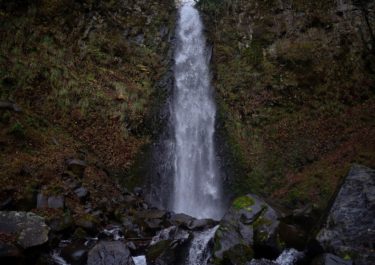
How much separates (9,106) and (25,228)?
745 centimetres

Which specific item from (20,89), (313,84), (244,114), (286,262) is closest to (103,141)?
(20,89)

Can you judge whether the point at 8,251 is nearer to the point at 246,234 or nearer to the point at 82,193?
the point at 82,193

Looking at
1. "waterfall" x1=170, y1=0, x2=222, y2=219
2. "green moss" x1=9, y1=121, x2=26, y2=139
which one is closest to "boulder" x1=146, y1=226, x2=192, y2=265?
"waterfall" x1=170, y1=0, x2=222, y2=219

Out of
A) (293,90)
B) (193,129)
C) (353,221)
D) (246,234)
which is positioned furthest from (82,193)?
(293,90)

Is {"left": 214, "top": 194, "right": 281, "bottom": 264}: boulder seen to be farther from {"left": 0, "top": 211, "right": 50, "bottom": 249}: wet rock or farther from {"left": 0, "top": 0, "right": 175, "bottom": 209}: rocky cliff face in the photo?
{"left": 0, "top": 0, "right": 175, "bottom": 209}: rocky cliff face

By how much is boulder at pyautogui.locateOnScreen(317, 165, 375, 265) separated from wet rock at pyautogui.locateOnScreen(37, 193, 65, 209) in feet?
25.9

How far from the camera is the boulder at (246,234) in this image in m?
9.84

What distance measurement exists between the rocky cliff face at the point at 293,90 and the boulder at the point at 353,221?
207 inches

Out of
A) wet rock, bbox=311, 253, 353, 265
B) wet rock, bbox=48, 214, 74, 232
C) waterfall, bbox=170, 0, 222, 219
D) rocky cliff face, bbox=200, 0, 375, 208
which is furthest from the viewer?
waterfall, bbox=170, 0, 222, 219

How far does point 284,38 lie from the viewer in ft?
69.9

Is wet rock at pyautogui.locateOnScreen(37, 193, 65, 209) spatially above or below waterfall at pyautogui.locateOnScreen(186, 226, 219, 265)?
above

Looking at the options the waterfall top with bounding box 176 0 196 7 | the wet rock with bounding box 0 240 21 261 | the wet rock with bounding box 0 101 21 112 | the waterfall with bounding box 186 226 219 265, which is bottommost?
the waterfall with bounding box 186 226 219 265

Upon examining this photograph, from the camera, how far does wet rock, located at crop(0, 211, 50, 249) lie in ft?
28.3

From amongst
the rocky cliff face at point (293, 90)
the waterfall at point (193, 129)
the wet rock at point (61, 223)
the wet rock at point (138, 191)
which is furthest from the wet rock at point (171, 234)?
the rocky cliff face at point (293, 90)
